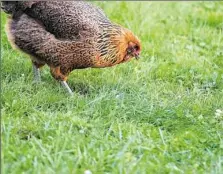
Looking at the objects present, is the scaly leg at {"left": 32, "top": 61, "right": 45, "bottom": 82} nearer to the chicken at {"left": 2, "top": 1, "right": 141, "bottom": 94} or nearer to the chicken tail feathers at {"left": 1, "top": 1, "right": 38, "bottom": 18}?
the chicken at {"left": 2, "top": 1, "right": 141, "bottom": 94}

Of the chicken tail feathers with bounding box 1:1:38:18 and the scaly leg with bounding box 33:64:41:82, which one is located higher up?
the chicken tail feathers with bounding box 1:1:38:18

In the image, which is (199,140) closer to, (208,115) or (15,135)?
(208,115)

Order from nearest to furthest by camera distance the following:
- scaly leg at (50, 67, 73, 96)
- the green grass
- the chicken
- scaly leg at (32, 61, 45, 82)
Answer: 1. the green grass
2. the chicken
3. scaly leg at (50, 67, 73, 96)
4. scaly leg at (32, 61, 45, 82)

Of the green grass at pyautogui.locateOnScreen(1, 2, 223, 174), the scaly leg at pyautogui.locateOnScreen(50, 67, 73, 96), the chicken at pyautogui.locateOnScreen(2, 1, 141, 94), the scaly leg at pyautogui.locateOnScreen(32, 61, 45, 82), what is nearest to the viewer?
the green grass at pyautogui.locateOnScreen(1, 2, 223, 174)

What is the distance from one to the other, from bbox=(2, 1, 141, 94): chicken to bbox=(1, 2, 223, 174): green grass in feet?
0.85

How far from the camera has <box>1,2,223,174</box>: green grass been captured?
3.89 metres

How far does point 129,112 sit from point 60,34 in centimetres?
94

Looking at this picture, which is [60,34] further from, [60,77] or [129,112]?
[129,112]

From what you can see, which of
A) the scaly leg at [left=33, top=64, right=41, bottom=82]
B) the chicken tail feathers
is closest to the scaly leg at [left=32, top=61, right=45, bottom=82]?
the scaly leg at [left=33, top=64, right=41, bottom=82]

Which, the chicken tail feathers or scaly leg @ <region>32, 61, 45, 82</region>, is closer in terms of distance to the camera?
the chicken tail feathers

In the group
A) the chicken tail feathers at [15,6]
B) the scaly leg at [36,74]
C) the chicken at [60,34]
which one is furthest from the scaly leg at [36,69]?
the chicken tail feathers at [15,6]

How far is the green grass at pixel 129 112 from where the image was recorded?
3.89 meters

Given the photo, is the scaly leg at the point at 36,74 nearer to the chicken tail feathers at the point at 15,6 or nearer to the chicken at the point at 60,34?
the chicken at the point at 60,34

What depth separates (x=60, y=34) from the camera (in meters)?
5.03
